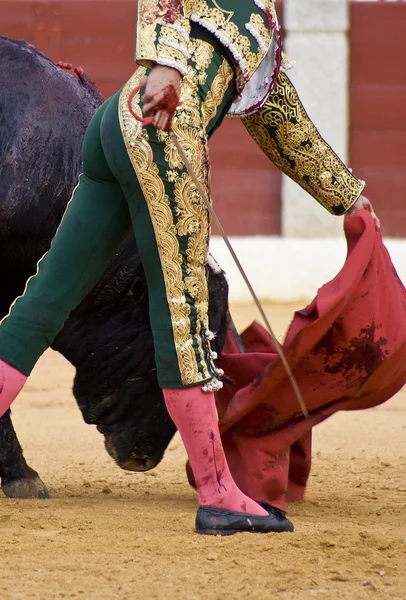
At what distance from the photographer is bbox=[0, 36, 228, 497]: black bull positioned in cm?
271

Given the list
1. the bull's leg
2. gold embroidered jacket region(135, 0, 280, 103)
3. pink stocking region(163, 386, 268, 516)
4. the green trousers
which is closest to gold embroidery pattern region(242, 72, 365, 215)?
gold embroidered jacket region(135, 0, 280, 103)

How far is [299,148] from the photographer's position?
263 centimetres

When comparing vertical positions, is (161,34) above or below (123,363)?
above

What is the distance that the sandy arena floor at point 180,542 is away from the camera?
194cm

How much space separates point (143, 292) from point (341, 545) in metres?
0.90

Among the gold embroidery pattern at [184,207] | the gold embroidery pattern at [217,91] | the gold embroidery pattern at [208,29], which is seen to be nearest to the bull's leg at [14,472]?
the gold embroidery pattern at [184,207]

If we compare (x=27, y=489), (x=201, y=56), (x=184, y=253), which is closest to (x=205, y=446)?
(x=184, y=253)

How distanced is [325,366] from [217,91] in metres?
0.74

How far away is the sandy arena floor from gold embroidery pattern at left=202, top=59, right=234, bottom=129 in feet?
2.78

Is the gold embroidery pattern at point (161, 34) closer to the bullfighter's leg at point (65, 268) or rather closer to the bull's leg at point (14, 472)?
the bullfighter's leg at point (65, 268)

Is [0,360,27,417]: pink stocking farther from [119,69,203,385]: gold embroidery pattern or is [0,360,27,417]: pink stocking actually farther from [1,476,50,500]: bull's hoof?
[1,476,50,500]: bull's hoof

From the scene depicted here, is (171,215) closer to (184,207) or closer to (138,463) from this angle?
(184,207)

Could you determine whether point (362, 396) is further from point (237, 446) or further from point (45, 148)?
point (45, 148)

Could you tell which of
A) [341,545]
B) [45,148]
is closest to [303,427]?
[341,545]
